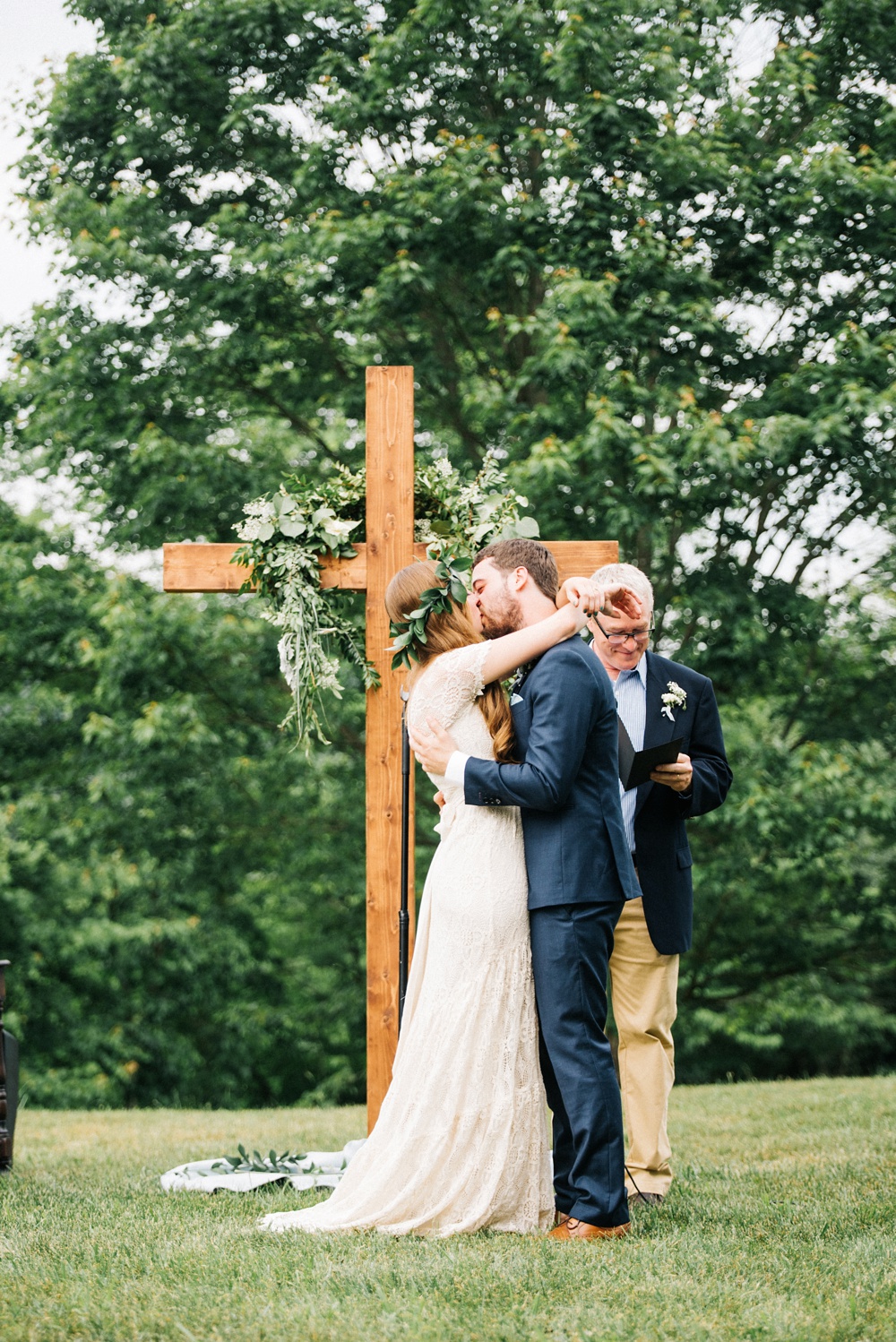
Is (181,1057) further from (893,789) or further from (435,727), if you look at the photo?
(435,727)

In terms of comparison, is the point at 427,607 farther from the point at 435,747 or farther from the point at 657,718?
the point at 657,718

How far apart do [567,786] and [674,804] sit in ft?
3.49

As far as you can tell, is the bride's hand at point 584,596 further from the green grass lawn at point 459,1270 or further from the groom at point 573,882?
the green grass lawn at point 459,1270

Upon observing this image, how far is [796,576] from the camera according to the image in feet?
32.4

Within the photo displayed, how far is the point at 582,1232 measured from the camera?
11.2 ft

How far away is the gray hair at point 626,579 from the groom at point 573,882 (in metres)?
0.76

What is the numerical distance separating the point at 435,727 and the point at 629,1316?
1706 millimetres

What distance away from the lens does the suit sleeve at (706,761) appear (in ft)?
14.3

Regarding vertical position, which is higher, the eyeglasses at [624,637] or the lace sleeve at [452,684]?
the eyeglasses at [624,637]

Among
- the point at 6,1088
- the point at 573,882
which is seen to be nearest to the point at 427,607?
the point at 573,882

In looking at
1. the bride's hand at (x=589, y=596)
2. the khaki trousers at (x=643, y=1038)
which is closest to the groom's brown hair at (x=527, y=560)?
the bride's hand at (x=589, y=596)

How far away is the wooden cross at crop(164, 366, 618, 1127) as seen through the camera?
184 inches

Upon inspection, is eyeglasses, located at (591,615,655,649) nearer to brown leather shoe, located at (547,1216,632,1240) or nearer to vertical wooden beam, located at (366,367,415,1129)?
vertical wooden beam, located at (366,367,415,1129)

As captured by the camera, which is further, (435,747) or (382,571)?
(382,571)
